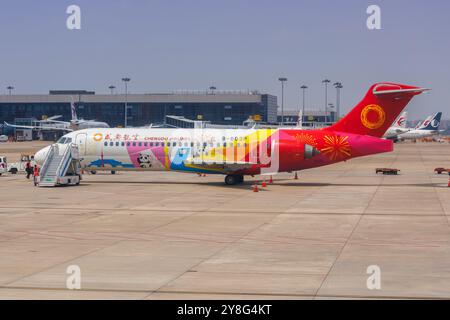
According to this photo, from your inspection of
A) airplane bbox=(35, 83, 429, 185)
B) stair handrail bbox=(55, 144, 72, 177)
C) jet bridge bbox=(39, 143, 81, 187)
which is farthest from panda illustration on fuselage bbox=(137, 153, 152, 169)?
stair handrail bbox=(55, 144, 72, 177)

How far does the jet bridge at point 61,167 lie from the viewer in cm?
4800

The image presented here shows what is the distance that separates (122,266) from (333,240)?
895cm

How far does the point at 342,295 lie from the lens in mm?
17828

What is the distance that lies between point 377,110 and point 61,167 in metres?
22.2

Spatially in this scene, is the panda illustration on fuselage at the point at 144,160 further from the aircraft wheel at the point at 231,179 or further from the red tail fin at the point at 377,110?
the red tail fin at the point at 377,110

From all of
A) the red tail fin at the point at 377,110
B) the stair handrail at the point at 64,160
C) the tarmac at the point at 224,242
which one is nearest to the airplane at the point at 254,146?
the red tail fin at the point at 377,110

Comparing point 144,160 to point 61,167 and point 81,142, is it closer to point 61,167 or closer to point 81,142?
point 81,142

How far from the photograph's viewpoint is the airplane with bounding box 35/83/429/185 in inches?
1886

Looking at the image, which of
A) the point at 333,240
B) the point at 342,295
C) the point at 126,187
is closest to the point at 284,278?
the point at 342,295

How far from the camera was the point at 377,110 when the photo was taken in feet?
157

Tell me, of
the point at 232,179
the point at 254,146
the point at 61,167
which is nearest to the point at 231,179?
the point at 232,179

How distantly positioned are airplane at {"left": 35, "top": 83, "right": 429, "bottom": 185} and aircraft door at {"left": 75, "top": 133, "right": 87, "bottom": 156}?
0.07 m

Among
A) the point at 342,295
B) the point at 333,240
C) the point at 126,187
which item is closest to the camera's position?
the point at 342,295
